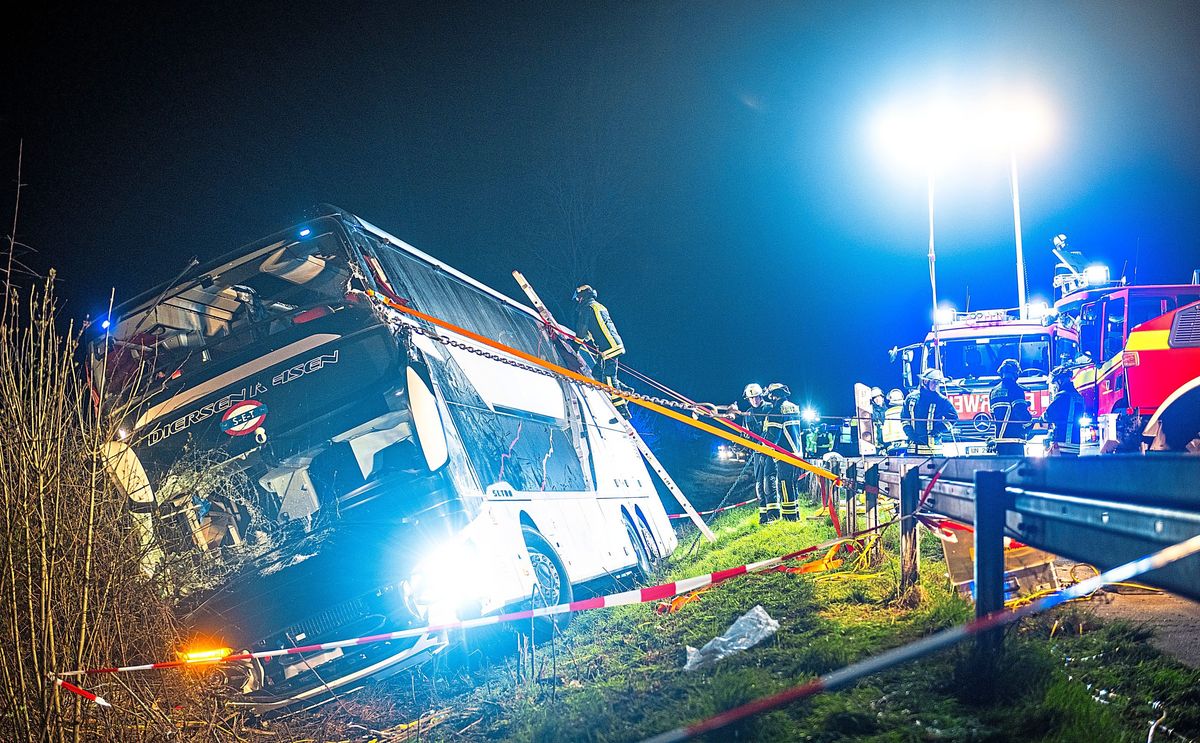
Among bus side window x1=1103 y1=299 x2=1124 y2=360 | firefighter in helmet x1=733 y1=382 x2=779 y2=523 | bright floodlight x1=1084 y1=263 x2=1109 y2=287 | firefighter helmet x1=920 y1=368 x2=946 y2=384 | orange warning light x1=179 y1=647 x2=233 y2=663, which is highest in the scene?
bright floodlight x1=1084 y1=263 x2=1109 y2=287

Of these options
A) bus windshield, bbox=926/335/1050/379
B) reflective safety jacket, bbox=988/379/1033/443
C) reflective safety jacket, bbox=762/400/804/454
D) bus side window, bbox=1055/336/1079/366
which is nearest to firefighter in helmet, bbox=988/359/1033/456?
reflective safety jacket, bbox=988/379/1033/443

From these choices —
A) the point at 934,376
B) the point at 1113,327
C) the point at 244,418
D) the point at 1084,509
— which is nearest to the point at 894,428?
the point at 934,376

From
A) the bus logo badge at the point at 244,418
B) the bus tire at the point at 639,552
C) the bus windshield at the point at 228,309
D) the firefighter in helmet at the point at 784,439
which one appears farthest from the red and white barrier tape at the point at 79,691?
the firefighter in helmet at the point at 784,439

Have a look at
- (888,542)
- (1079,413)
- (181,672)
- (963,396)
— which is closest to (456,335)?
(181,672)

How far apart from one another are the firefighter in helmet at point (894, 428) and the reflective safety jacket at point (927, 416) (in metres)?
0.65

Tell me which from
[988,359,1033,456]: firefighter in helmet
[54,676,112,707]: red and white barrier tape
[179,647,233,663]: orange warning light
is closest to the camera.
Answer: [54,676,112,707]: red and white barrier tape

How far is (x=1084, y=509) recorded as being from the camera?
8.73ft

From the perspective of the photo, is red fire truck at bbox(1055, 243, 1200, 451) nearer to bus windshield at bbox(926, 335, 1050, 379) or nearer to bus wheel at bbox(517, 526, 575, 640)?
bus windshield at bbox(926, 335, 1050, 379)

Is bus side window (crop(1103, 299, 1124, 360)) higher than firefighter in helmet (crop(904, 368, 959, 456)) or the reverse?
higher

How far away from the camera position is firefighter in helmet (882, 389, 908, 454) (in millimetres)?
13810

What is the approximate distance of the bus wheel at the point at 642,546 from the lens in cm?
902

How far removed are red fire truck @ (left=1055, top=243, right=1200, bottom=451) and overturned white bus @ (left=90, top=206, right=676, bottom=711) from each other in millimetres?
6077

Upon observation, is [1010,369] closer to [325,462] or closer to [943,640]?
[325,462]

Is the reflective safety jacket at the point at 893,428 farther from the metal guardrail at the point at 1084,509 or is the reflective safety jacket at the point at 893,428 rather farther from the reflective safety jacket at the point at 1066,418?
the metal guardrail at the point at 1084,509
